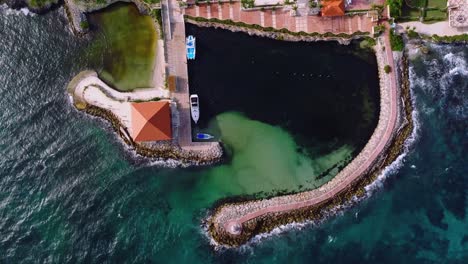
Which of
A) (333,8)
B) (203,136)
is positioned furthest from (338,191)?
(333,8)

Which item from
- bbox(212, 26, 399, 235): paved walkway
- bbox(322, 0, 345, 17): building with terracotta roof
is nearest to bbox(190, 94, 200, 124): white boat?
bbox(212, 26, 399, 235): paved walkway

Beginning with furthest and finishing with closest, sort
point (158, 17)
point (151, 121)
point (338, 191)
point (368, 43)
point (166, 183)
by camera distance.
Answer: point (166, 183), point (368, 43), point (338, 191), point (158, 17), point (151, 121)

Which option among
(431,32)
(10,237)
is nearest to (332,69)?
(431,32)

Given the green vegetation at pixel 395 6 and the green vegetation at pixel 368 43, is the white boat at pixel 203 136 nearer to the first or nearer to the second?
the green vegetation at pixel 368 43

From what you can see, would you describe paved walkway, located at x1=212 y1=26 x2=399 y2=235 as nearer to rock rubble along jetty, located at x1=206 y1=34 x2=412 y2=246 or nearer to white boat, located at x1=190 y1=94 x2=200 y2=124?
rock rubble along jetty, located at x1=206 y1=34 x2=412 y2=246

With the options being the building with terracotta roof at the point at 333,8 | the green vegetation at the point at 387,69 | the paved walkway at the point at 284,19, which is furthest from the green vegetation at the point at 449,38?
the building with terracotta roof at the point at 333,8

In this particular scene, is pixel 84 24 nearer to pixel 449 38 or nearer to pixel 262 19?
pixel 262 19
